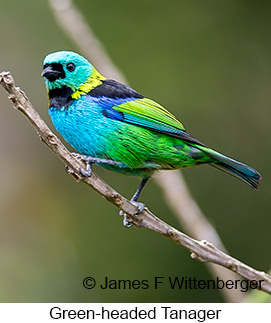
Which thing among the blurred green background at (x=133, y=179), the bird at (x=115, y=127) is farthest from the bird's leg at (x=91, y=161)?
the blurred green background at (x=133, y=179)

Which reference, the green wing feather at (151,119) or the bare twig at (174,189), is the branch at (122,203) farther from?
the green wing feather at (151,119)

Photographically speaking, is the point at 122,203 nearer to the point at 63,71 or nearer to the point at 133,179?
the point at 63,71

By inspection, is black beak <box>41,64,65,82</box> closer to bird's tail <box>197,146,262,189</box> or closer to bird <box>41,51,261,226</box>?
bird <box>41,51,261,226</box>

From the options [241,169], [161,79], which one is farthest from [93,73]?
[161,79]

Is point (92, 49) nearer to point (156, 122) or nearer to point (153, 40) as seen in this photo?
point (156, 122)

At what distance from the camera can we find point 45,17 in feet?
26.9

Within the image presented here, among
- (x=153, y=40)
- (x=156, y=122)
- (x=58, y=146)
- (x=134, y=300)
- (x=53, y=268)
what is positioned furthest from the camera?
(x=153, y=40)

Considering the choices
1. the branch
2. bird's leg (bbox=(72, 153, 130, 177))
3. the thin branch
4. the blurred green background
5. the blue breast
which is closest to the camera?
the branch

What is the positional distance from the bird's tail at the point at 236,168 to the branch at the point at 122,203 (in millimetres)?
769

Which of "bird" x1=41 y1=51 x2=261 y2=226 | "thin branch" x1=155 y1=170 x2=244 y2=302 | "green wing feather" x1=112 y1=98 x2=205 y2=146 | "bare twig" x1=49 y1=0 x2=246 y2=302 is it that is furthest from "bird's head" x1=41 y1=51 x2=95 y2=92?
"thin branch" x1=155 y1=170 x2=244 y2=302

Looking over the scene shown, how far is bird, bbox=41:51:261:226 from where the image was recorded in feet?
13.5

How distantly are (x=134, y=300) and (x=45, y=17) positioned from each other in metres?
4.31

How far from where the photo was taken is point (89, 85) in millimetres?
4324

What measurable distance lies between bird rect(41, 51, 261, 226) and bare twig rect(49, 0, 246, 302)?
0.70ft
